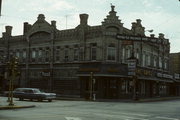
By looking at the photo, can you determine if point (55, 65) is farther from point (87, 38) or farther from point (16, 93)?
point (16, 93)

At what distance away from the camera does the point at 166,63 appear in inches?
2461

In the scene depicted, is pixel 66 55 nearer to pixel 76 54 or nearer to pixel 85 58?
pixel 76 54

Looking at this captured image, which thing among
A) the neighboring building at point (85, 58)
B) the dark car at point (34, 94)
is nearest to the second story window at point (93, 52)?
the neighboring building at point (85, 58)

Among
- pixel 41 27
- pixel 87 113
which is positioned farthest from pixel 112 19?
pixel 87 113

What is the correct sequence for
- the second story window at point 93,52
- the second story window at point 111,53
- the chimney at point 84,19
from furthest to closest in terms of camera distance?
1. the chimney at point 84,19
2. the second story window at point 93,52
3. the second story window at point 111,53

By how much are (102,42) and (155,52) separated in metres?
16.6

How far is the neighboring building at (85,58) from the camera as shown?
43.8 metres

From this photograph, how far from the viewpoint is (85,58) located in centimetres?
4544

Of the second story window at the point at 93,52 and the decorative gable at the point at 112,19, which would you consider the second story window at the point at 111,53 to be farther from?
the decorative gable at the point at 112,19

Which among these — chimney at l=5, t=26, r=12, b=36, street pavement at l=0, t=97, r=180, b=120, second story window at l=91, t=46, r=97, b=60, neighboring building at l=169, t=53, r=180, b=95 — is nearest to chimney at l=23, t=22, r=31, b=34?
chimney at l=5, t=26, r=12, b=36

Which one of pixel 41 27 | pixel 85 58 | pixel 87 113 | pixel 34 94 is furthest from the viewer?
pixel 41 27

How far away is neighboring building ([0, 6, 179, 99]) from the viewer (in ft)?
144

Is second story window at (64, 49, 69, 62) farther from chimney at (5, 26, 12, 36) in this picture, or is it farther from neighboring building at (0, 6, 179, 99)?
chimney at (5, 26, 12, 36)

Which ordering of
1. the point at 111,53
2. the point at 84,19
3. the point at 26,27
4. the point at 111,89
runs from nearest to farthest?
the point at 111,89, the point at 111,53, the point at 84,19, the point at 26,27
